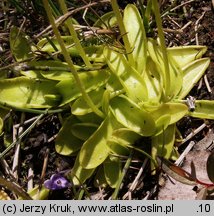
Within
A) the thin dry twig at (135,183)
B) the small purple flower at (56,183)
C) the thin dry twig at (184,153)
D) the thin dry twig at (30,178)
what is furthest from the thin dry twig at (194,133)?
the thin dry twig at (30,178)

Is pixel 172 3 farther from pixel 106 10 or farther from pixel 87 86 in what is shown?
pixel 87 86

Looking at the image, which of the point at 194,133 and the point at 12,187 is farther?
the point at 194,133

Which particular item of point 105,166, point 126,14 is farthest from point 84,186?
point 126,14

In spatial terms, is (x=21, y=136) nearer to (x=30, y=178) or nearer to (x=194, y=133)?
(x=30, y=178)

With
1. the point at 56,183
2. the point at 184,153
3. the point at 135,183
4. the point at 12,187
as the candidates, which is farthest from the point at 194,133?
the point at 12,187

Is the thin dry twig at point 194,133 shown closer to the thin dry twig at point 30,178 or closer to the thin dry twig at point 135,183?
the thin dry twig at point 135,183

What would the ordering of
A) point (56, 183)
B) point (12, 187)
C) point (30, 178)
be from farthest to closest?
point (30, 178), point (56, 183), point (12, 187)

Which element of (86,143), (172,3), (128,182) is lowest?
(128,182)

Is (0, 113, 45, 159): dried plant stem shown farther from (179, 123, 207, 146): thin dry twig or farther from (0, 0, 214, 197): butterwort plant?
(179, 123, 207, 146): thin dry twig
